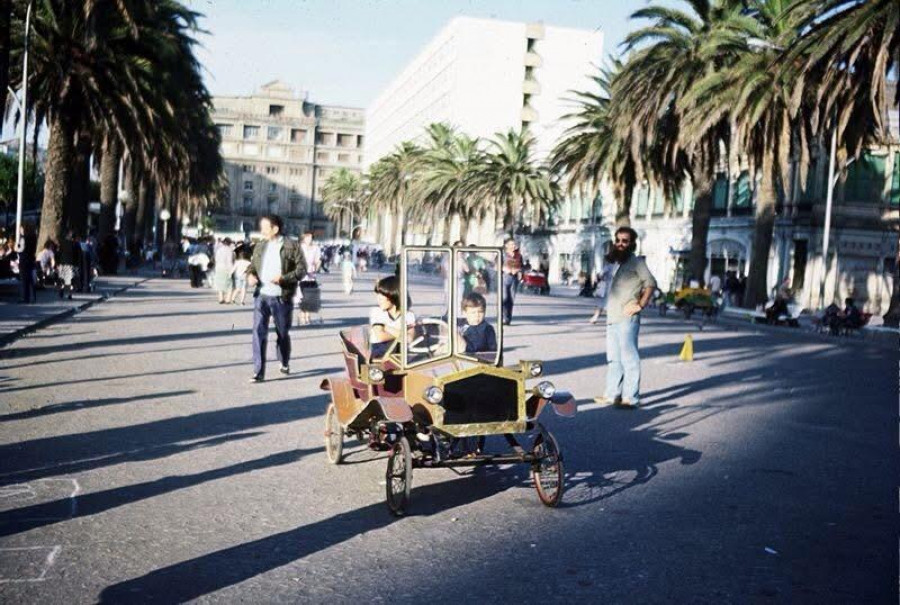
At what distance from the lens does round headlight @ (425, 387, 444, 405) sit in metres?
5.79

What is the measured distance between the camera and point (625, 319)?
33.2ft

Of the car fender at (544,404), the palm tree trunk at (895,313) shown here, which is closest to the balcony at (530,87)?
the palm tree trunk at (895,313)

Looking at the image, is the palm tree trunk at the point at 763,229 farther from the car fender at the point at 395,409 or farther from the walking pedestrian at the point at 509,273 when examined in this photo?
the car fender at the point at 395,409

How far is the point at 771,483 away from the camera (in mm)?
6898

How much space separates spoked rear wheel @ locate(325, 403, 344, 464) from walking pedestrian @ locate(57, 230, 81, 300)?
56.8 feet

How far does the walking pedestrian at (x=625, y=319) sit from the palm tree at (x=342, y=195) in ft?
347

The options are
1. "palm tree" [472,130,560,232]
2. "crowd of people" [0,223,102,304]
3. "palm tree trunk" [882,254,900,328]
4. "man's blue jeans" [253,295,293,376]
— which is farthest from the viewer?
"palm tree" [472,130,560,232]

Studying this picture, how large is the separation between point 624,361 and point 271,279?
3.87 metres

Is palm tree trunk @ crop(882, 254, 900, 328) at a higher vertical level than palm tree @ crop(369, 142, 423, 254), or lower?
lower

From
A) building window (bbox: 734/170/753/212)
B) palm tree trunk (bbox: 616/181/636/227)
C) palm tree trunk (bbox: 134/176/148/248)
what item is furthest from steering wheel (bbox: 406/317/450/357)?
palm tree trunk (bbox: 134/176/148/248)

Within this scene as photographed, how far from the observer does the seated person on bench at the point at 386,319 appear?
6727 millimetres

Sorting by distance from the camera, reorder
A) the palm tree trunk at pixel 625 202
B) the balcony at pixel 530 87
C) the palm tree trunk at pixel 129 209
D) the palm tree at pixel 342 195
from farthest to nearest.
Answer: the palm tree at pixel 342 195
the balcony at pixel 530 87
the palm tree trunk at pixel 129 209
the palm tree trunk at pixel 625 202

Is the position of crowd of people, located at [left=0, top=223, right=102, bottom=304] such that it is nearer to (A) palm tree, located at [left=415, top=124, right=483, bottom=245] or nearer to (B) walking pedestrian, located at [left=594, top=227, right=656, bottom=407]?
(B) walking pedestrian, located at [left=594, top=227, right=656, bottom=407]

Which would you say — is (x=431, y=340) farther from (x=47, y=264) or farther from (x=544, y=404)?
(x=47, y=264)
